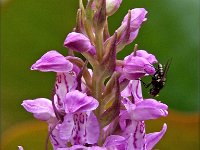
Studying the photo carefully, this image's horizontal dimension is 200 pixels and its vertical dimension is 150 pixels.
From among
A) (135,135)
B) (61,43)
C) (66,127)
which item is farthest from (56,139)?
(61,43)

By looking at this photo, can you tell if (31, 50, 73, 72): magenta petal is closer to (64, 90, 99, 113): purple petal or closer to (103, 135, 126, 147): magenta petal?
(64, 90, 99, 113): purple petal

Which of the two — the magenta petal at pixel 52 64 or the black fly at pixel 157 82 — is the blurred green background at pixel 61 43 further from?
the magenta petal at pixel 52 64

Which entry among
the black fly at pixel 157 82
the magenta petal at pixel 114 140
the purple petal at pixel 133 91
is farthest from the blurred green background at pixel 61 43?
the magenta petal at pixel 114 140

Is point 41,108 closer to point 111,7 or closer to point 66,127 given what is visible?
point 66,127

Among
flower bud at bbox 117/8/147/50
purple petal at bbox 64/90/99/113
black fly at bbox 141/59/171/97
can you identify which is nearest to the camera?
purple petal at bbox 64/90/99/113

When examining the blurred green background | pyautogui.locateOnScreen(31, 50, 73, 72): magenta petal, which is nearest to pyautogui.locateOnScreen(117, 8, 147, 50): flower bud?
pyautogui.locateOnScreen(31, 50, 73, 72): magenta petal

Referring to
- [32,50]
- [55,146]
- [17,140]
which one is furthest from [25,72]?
[55,146]
